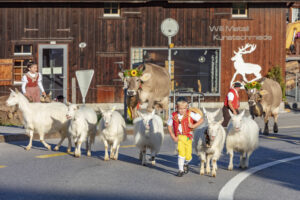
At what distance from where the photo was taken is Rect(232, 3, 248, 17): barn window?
29.9 m

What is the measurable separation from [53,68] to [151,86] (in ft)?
36.1

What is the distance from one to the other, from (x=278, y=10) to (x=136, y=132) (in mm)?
20334

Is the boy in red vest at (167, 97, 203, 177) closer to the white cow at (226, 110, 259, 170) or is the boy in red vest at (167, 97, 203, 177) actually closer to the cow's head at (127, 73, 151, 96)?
the white cow at (226, 110, 259, 170)

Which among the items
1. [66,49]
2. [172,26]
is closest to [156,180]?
[172,26]

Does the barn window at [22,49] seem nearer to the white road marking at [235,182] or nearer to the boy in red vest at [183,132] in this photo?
the white road marking at [235,182]

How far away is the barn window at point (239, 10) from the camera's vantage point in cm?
2994

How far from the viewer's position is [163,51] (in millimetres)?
30484

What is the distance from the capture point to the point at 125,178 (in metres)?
10.1

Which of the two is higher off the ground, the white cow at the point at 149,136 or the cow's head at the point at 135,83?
the cow's head at the point at 135,83

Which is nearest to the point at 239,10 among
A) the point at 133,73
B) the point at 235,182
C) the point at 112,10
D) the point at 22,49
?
the point at 112,10

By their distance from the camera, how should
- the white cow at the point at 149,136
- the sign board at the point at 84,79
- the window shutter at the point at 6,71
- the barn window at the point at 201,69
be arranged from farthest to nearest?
the barn window at the point at 201,69
the window shutter at the point at 6,71
the sign board at the point at 84,79
the white cow at the point at 149,136

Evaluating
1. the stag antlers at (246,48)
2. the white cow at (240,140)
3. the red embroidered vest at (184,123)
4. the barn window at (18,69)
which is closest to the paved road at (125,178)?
the white cow at (240,140)

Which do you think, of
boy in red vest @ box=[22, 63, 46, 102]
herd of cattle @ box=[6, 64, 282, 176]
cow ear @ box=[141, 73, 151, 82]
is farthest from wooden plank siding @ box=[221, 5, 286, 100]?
herd of cattle @ box=[6, 64, 282, 176]

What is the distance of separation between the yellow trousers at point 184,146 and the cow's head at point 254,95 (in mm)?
7224
